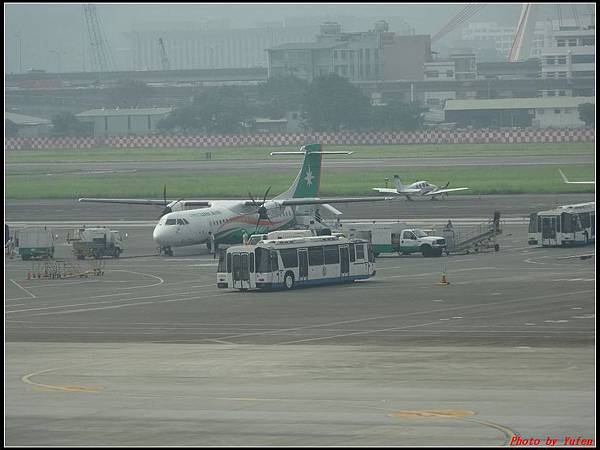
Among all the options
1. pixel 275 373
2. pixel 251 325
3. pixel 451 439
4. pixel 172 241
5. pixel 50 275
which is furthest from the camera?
pixel 172 241

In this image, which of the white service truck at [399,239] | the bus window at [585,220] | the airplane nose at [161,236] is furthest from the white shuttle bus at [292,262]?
the bus window at [585,220]

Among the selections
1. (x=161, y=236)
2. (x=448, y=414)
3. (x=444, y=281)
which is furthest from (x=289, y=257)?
(x=448, y=414)

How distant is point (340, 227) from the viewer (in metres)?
111

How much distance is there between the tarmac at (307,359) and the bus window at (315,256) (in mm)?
2085

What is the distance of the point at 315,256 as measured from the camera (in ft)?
274

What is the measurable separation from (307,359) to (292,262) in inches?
1198

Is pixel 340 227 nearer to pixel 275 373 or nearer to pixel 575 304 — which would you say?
pixel 575 304

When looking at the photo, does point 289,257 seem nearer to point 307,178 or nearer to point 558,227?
point 558,227

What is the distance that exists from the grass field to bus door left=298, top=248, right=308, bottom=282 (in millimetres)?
80076

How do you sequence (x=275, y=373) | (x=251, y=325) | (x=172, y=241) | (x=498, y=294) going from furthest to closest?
(x=172, y=241)
(x=498, y=294)
(x=251, y=325)
(x=275, y=373)

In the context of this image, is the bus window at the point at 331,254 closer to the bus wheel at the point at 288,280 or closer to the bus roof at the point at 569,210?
the bus wheel at the point at 288,280

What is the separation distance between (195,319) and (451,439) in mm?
Result: 33096

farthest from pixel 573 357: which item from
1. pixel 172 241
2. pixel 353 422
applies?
pixel 172 241

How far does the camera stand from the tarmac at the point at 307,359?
1473 inches
